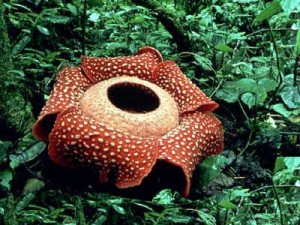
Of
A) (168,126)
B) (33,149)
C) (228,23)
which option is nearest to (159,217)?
(168,126)

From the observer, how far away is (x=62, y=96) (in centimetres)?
333

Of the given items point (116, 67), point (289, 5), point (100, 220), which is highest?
point (289, 5)

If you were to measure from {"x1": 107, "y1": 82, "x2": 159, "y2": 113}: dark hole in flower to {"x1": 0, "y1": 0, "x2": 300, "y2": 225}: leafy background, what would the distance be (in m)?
0.45

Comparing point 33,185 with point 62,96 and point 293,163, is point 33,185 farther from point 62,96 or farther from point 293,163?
point 293,163

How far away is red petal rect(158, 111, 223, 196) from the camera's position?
3.07 meters

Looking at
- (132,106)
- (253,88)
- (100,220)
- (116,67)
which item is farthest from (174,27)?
(100,220)

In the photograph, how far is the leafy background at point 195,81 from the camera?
3.23 meters

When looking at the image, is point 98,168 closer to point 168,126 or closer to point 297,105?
point 168,126

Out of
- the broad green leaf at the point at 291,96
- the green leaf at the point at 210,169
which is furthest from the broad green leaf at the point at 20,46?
the broad green leaf at the point at 291,96

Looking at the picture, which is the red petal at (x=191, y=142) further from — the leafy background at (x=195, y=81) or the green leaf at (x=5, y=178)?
the green leaf at (x=5, y=178)

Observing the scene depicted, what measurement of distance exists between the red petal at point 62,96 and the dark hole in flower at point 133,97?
180 millimetres

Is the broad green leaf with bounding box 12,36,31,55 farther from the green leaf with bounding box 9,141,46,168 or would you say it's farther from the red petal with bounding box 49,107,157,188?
the red petal with bounding box 49,107,157,188

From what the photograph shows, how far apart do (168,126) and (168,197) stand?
39 cm

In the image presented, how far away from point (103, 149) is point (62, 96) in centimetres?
47
